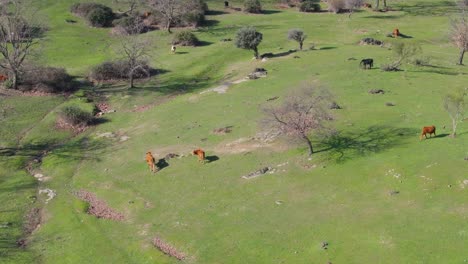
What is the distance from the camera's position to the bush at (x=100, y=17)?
11544cm

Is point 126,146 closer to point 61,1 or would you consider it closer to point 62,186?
point 62,186

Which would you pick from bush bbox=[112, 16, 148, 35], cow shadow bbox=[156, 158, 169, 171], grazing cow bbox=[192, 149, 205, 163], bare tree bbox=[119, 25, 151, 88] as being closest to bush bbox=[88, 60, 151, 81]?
bare tree bbox=[119, 25, 151, 88]

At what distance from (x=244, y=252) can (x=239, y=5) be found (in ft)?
324

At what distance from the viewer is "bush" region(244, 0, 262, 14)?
408 feet

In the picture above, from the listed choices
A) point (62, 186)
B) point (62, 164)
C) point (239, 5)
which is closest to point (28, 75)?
point (62, 164)

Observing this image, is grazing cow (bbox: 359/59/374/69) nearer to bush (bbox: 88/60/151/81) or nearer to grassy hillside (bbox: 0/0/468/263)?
grassy hillside (bbox: 0/0/468/263)

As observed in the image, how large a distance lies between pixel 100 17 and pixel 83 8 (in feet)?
26.2

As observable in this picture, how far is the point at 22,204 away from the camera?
177 ft

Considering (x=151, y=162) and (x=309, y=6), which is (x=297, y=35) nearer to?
(x=309, y=6)

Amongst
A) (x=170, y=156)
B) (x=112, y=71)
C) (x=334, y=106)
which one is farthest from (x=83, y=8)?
(x=334, y=106)

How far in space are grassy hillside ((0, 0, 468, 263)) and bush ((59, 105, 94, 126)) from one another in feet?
8.58

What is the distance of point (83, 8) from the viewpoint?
12069 cm

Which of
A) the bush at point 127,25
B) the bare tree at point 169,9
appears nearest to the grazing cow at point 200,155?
the bush at point 127,25

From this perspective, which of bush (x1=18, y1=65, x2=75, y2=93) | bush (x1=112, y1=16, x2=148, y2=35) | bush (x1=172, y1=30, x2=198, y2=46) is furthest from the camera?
bush (x1=112, y1=16, x2=148, y2=35)
